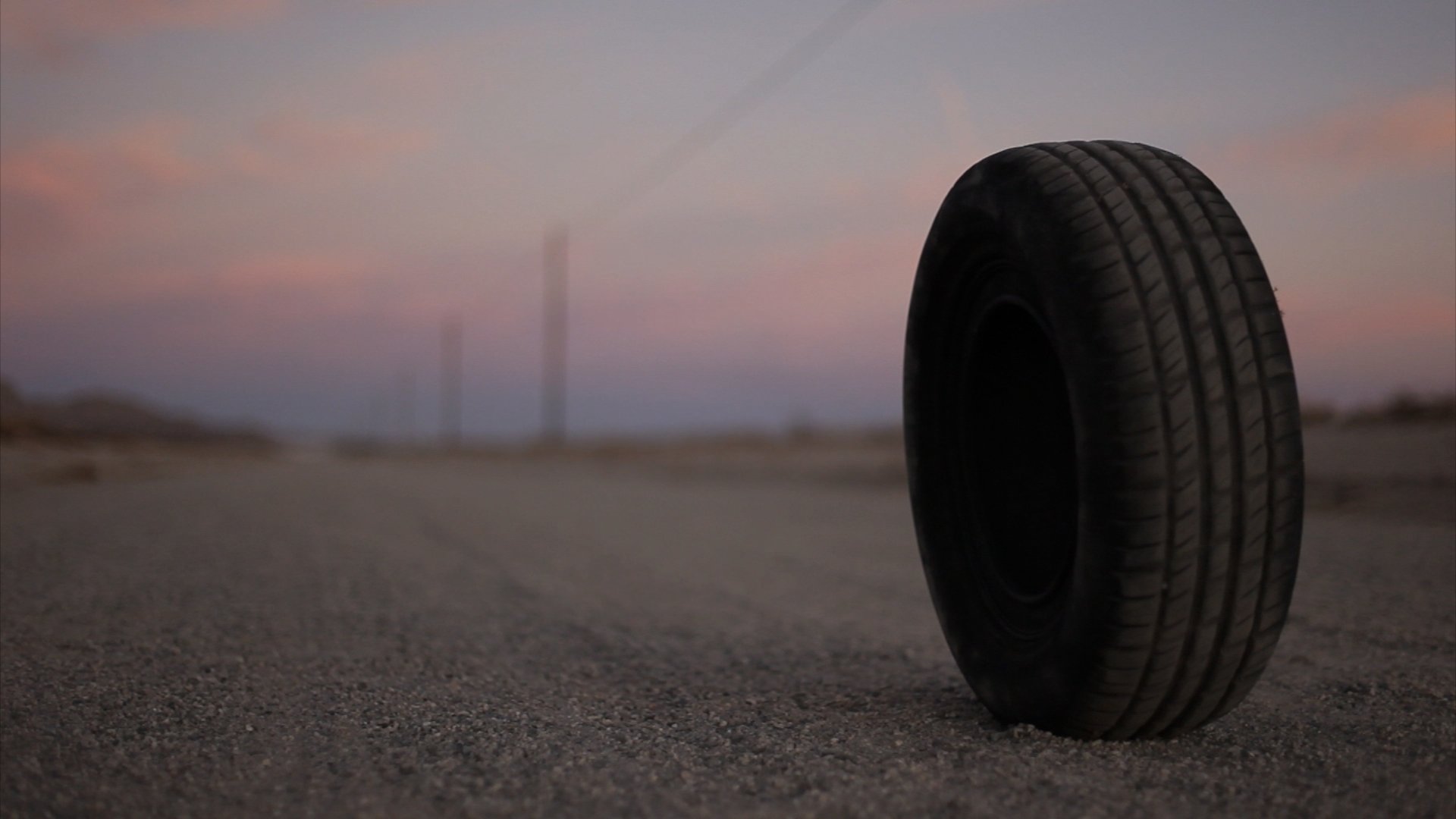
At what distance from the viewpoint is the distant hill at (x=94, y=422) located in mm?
7969

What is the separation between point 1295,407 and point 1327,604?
381 centimetres

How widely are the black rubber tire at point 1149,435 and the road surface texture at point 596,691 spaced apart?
0.78 ft

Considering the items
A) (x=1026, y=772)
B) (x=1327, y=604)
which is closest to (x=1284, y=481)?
(x=1026, y=772)

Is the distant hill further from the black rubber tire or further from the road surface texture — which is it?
the black rubber tire

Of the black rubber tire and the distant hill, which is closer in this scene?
the black rubber tire

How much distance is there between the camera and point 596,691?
382 cm

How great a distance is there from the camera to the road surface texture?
250cm

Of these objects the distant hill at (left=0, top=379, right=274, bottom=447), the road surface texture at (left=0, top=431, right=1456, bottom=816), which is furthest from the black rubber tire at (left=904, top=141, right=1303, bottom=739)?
the distant hill at (left=0, top=379, right=274, bottom=447)

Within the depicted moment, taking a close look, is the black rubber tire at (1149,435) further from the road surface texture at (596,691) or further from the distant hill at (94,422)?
the distant hill at (94,422)

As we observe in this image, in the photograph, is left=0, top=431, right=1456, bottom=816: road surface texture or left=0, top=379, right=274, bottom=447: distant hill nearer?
left=0, top=431, right=1456, bottom=816: road surface texture

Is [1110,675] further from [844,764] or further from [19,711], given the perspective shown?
[19,711]

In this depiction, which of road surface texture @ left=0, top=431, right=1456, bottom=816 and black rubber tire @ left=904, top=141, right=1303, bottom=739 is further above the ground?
black rubber tire @ left=904, top=141, right=1303, bottom=739

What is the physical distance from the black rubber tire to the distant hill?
7.31 meters

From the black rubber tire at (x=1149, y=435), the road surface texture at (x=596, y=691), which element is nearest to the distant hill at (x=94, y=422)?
the road surface texture at (x=596, y=691)
